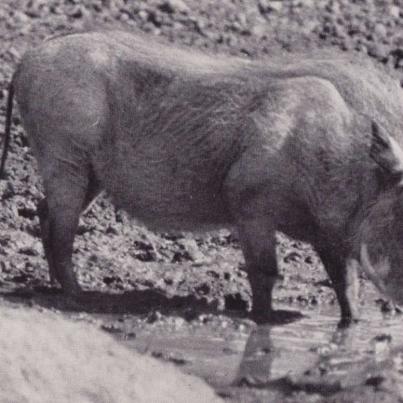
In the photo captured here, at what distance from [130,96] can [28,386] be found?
3.46m

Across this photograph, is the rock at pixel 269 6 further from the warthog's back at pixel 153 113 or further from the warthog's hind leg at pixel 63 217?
the warthog's hind leg at pixel 63 217

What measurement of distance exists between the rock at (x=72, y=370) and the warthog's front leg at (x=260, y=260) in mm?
2120

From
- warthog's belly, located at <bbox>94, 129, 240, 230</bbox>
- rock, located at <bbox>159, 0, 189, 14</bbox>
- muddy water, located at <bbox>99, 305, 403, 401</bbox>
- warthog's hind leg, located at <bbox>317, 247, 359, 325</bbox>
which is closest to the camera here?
muddy water, located at <bbox>99, 305, 403, 401</bbox>

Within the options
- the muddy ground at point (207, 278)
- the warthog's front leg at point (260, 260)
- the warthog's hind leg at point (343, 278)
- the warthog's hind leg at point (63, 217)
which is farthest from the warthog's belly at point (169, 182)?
→ the warthog's hind leg at point (343, 278)

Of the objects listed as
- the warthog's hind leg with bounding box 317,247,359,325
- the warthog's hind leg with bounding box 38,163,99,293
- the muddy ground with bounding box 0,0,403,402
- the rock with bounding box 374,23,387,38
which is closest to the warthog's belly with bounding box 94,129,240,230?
the warthog's hind leg with bounding box 38,163,99,293

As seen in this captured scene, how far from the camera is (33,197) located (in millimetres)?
10727

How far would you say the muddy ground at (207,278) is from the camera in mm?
7465

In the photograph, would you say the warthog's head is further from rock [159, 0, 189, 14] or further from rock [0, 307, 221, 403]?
rock [159, 0, 189, 14]

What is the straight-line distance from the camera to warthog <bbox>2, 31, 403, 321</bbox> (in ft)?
28.6

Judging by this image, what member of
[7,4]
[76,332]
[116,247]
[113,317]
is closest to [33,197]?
[116,247]

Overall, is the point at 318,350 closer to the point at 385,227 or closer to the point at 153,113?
the point at 385,227

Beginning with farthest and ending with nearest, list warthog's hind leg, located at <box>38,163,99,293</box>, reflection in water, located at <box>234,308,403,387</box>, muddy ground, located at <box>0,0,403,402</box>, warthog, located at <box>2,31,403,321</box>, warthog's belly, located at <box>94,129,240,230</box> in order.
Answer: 1. warthog's hind leg, located at <box>38,163,99,293</box>
2. warthog's belly, located at <box>94,129,240,230</box>
3. warthog, located at <box>2,31,403,321</box>
4. muddy ground, located at <box>0,0,403,402</box>
5. reflection in water, located at <box>234,308,403,387</box>

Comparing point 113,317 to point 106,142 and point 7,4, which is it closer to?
point 106,142

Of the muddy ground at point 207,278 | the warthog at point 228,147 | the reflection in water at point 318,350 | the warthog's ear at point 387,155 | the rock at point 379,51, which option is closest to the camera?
the reflection in water at point 318,350
